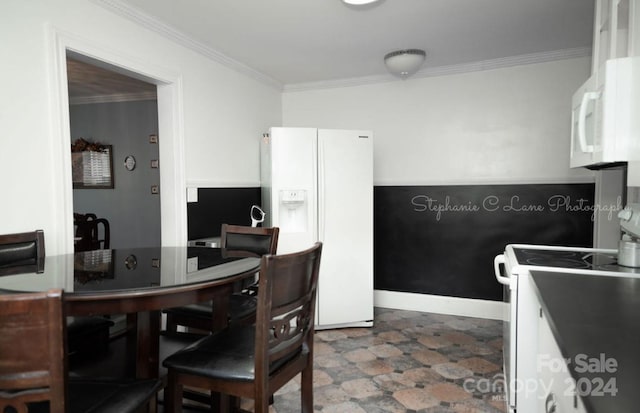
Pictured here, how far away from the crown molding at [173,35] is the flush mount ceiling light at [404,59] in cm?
131

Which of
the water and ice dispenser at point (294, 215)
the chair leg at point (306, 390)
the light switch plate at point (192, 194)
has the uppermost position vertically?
the light switch plate at point (192, 194)

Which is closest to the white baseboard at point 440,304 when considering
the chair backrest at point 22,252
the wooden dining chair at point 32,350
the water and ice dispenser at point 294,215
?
the water and ice dispenser at point 294,215

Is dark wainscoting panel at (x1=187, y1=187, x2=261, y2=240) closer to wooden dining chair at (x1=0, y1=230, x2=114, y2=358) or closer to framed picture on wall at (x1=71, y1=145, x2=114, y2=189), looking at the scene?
wooden dining chair at (x1=0, y1=230, x2=114, y2=358)

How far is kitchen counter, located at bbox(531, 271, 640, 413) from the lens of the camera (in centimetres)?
64

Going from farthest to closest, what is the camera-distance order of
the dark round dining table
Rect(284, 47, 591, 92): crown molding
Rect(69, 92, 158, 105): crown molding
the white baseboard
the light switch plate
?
Rect(69, 92, 158, 105): crown molding, the white baseboard, Rect(284, 47, 591, 92): crown molding, the light switch plate, the dark round dining table

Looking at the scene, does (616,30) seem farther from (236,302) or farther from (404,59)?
(236,302)

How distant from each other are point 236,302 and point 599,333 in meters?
1.78

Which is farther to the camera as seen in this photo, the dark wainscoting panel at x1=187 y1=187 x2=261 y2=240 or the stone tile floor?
the dark wainscoting panel at x1=187 y1=187 x2=261 y2=240

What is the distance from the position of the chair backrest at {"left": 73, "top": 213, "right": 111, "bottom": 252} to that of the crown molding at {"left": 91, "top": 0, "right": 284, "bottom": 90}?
2413 millimetres

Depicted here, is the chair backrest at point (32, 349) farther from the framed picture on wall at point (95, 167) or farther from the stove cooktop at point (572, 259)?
the framed picture on wall at point (95, 167)

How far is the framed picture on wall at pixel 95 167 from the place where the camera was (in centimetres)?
471

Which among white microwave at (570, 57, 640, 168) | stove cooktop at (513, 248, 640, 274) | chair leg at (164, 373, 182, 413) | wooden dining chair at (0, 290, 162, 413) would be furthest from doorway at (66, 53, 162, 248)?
white microwave at (570, 57, 640, 168)

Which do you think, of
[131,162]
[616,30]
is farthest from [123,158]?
[616,30]

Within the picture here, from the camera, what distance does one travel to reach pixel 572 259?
189 centimetres
